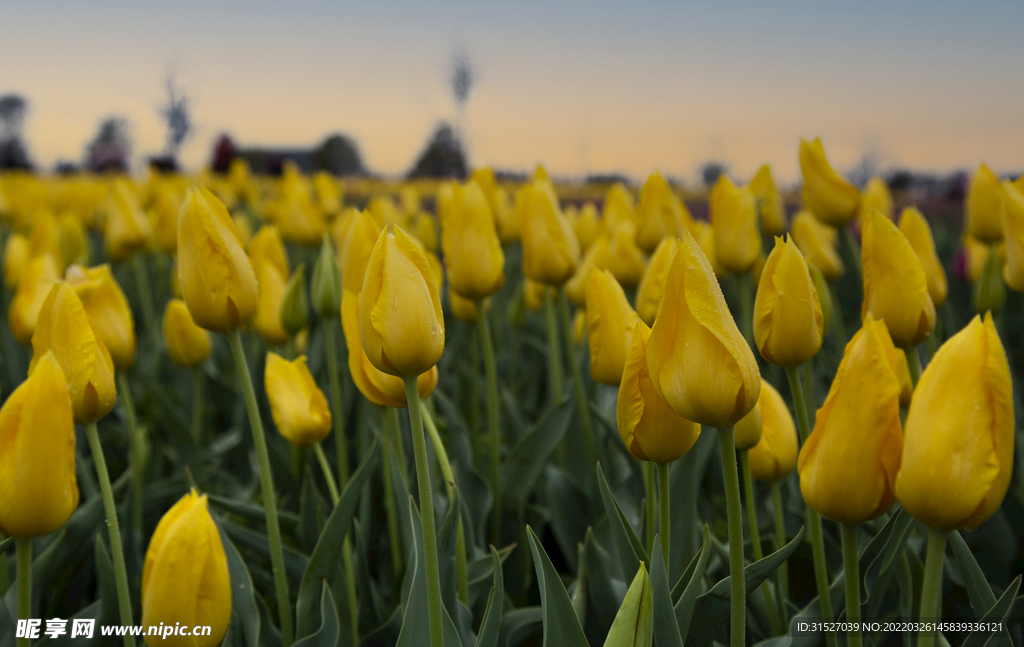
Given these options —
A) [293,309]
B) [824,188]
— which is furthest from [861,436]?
[293,309]

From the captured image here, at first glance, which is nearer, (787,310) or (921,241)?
(787,310)

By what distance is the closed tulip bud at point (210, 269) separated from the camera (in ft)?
3.49

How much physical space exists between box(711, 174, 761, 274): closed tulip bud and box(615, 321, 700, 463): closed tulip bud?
94 centimetres

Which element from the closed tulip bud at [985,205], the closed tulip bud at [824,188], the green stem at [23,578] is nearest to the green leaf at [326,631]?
the green stem at [23,578]

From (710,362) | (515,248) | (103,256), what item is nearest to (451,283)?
(710,362)

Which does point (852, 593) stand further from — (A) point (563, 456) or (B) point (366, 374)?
(A) point (563, 456)

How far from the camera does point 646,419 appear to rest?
2.86 ft

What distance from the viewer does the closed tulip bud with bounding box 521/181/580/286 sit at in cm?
176

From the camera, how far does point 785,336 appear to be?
960 millimetres

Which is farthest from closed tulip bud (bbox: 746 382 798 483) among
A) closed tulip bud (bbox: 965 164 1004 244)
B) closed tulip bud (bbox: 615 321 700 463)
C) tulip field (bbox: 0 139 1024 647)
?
closed tulip bud (bbox: 965 164 1004 244)

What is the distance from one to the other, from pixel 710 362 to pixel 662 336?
6cm

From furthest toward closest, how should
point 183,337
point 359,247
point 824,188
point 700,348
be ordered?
1. point 183,337
2. point 824,188
3. point 359,247
4. point 700,348

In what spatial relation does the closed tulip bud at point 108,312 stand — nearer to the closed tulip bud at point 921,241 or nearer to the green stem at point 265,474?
the green stem at point 265,474

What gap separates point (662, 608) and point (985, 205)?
1.75m
